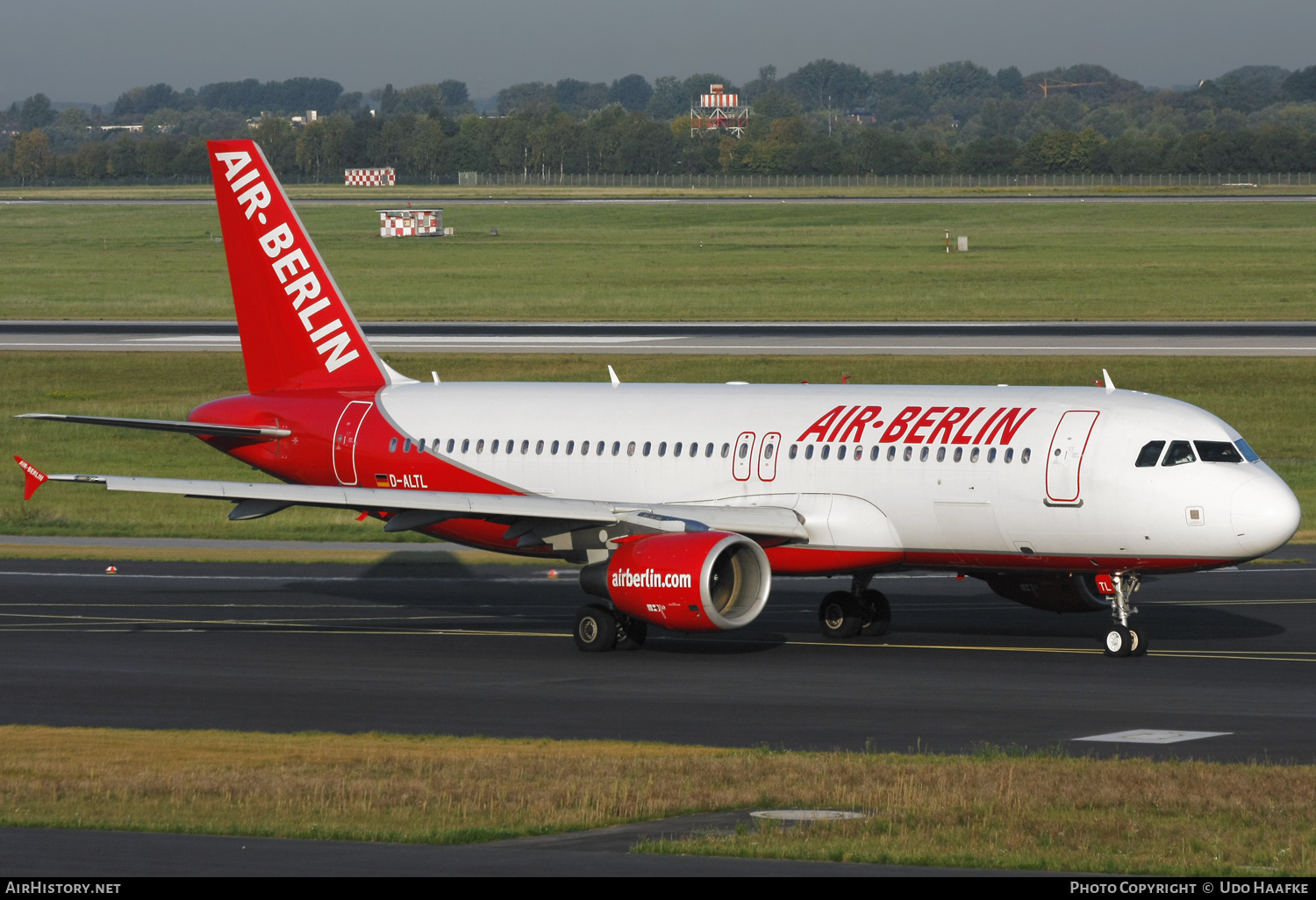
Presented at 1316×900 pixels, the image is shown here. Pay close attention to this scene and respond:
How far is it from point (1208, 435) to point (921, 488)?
4.96 meters

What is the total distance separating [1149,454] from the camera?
108 ft

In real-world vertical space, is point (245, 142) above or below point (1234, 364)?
above

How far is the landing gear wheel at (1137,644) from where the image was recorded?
33.3 meters

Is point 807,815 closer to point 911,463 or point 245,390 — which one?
point 911,463

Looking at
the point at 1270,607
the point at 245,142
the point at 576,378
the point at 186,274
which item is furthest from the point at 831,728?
the point at 186,274

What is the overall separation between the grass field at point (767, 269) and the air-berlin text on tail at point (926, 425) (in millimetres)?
68824

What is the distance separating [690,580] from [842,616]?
5.37 m

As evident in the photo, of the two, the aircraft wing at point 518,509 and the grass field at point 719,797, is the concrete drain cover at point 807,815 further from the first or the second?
the aircraft wing at point 518,509

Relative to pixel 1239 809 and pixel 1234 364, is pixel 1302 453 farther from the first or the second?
pixel 1239 809

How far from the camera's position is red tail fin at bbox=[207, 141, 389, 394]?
4191 centimetres

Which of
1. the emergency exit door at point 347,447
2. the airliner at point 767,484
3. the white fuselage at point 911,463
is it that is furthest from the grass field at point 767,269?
the white fuselage at point 911,463

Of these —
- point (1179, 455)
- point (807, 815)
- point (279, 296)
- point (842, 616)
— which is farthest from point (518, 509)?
point (807, 815)

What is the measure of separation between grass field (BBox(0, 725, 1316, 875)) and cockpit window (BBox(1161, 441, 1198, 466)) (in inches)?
390

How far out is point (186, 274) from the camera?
144875 millimetres
